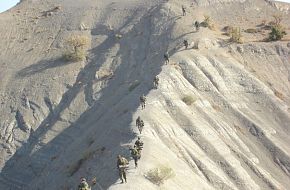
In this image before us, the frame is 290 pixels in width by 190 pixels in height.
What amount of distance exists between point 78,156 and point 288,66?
2654cm

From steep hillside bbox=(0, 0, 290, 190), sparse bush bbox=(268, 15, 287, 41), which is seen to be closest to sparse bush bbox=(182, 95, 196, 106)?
steep hillside bbox=(0, 0, 290, 190)

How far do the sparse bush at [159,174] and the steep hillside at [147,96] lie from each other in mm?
279

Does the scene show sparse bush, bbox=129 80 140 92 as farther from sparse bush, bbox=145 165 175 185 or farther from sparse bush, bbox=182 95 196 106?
sparse bush, bbox=145 165 175 185

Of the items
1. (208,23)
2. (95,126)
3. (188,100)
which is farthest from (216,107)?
(208,23)

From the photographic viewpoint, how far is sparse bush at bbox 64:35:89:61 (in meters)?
67.4

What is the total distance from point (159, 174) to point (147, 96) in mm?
15267

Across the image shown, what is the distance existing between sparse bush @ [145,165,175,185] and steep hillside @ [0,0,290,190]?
279mm

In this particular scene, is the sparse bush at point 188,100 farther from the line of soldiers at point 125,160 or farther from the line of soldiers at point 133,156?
the line of soldiers at point 125,160

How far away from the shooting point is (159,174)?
3247cm

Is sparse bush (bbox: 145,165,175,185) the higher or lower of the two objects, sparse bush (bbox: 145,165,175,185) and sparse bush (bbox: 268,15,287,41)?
the lower

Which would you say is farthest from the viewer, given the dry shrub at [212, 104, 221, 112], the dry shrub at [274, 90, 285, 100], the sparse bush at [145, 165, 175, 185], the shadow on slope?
the dry shrub at [274, 90, 285, 100]

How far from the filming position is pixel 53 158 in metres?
53.2

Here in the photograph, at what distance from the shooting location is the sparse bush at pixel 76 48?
6738 centimetres

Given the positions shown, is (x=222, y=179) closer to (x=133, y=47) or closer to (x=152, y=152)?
(x=152, y=152)
